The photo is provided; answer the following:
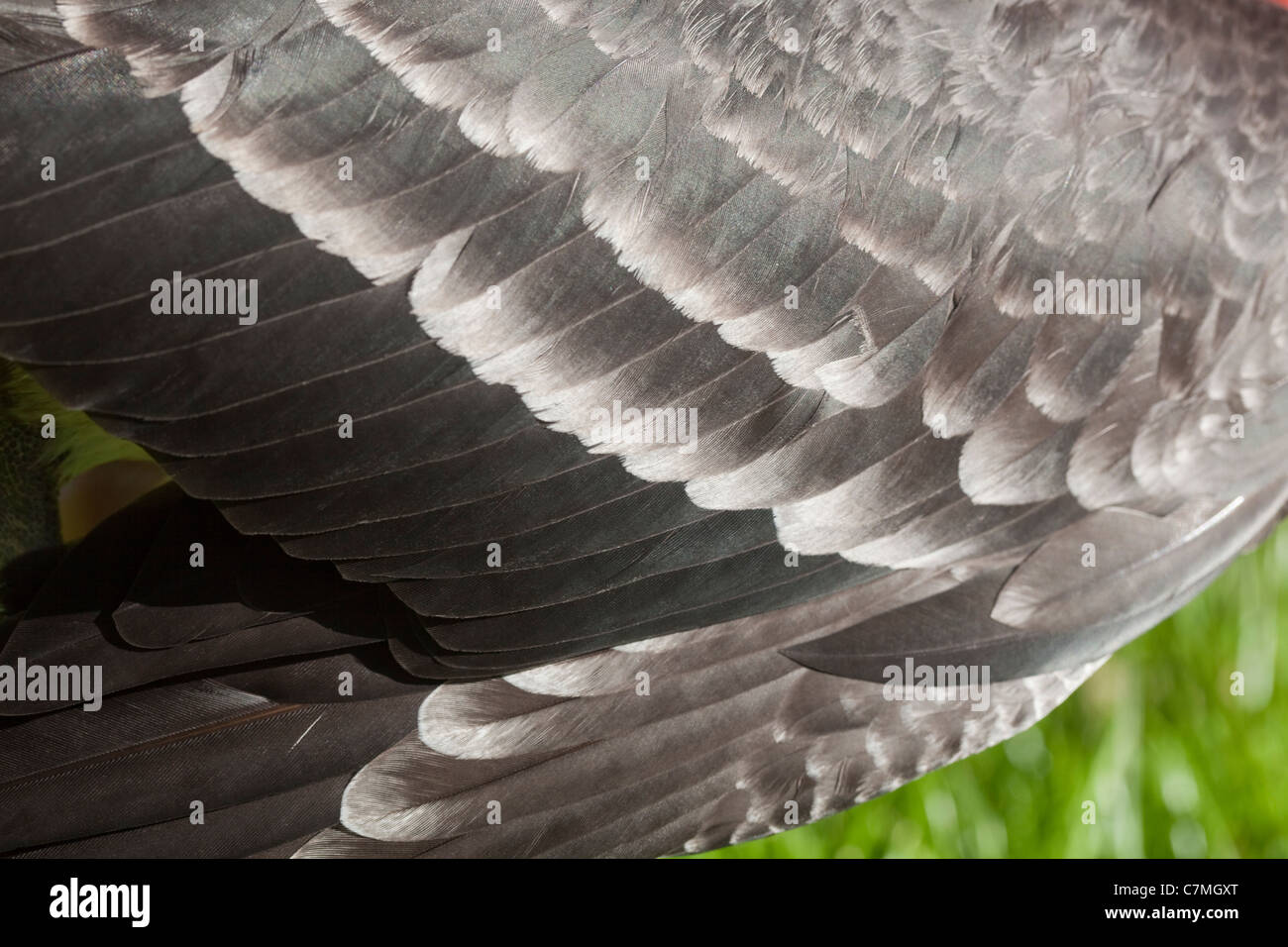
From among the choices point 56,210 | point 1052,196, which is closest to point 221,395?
point 56,210

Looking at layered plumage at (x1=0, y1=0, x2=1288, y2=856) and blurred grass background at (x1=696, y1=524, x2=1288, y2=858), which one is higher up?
layered plumage at (x1=0, y1=0, x2=1288, y2=856)

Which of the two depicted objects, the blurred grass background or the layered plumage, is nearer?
the layered plumage

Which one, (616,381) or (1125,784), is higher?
(616,381)

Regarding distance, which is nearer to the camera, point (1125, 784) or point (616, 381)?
point (616, 381)

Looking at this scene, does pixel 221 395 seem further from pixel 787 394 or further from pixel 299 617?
pixel 787 394
